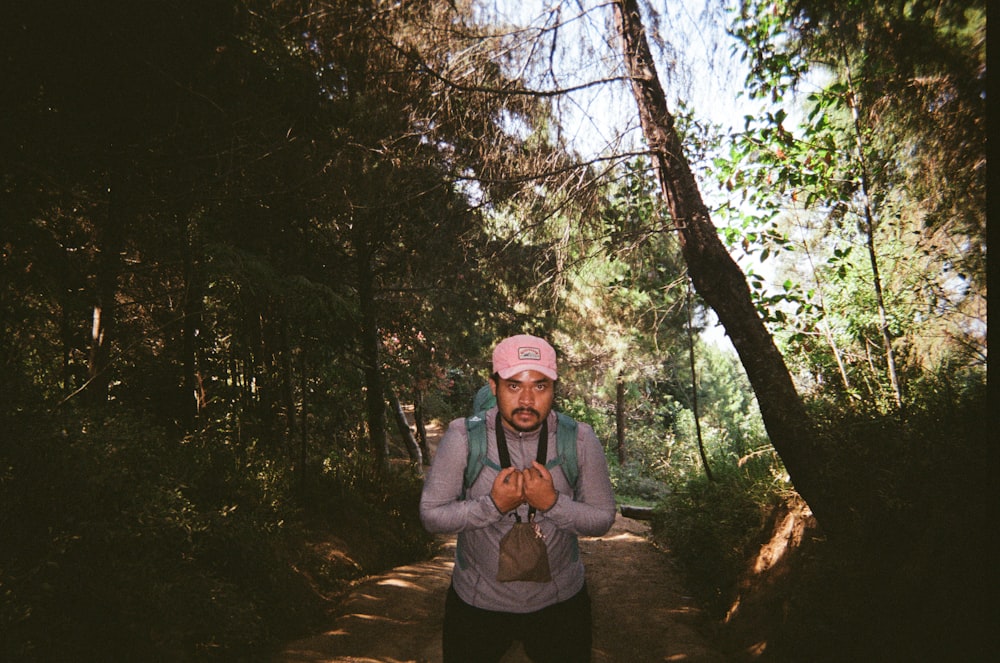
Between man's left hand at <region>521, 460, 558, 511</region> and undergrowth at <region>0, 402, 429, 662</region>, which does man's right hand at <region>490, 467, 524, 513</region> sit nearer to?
man's left hand at <region>521, 460, 558, 511</region>

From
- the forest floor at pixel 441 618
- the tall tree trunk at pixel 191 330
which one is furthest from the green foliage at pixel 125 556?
the tall tree trunk at pixel 191 330

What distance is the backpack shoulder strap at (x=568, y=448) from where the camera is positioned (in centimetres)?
206

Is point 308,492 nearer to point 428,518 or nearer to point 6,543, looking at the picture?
point 6,543

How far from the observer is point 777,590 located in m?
4.49

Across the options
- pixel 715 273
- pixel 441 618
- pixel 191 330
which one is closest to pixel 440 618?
pixel 441 618

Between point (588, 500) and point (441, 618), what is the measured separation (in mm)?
3738

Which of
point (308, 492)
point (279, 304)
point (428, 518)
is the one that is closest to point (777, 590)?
point (428, 518)

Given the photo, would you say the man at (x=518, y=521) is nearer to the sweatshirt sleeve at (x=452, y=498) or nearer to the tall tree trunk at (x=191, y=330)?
the sweatshirt sleeve at (x=452, y=498)

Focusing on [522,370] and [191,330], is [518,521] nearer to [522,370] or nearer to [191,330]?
[522,370]

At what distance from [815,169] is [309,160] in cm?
546

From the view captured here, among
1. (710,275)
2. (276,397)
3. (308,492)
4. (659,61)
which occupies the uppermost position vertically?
(659,61)

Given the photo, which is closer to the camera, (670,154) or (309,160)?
(670,154)

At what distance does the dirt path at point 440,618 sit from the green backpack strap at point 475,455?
2.89 meters

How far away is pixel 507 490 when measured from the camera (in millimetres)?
1806
